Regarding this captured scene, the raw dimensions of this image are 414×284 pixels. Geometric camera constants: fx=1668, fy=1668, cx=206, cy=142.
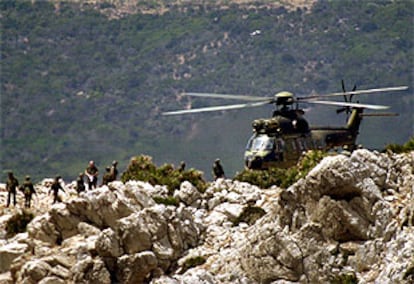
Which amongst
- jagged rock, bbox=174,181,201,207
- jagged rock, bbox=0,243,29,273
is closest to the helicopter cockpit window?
jagged rock, bbox=174,181,201,207

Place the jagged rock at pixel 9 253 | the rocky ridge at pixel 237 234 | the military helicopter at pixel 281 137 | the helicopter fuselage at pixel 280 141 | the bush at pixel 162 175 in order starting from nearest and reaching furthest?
the rocky ridge at pixel 237 234 < the jagged rock at pixel 9 253 < the bush at pixel 162 175 < the military helicopter at pixel 281 137 < the helicopter fuselage at pixel 280 141

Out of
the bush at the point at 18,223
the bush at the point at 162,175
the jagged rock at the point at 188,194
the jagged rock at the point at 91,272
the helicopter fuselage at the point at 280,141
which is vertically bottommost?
the jagged rock at the point at 91,272

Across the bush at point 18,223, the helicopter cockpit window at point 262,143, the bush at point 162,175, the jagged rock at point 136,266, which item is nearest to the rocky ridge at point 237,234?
the jagged rock at point 136,266

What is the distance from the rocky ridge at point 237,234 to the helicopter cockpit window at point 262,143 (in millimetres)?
4544

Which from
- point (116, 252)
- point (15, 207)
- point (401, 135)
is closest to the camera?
point (116, 252)

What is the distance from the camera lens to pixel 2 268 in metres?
66.1

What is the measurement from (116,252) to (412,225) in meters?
11.4

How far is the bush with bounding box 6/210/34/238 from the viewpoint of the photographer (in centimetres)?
6900

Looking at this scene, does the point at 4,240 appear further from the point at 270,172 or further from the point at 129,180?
the point at 270,172

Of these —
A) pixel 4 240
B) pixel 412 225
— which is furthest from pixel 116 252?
pixel 412 225

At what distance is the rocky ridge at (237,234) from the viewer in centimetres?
6016

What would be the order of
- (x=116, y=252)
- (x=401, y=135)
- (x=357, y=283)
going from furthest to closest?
(x=401, y=135)
(x=116, y=252)
(x=357, y=283)

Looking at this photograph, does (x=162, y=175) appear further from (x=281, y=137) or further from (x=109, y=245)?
(x=109, y=245)

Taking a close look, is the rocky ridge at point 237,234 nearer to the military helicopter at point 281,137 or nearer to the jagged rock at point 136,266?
the jagged rock at point 136,266
